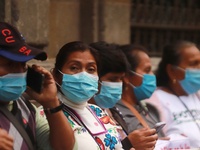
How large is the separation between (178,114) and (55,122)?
2580 millimetres

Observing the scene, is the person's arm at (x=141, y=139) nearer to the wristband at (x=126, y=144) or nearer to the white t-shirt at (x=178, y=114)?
the wristband at (x=126, y=144)

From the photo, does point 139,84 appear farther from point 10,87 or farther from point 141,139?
point 10,87

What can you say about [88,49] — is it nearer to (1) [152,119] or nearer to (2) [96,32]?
(1) [152,119]

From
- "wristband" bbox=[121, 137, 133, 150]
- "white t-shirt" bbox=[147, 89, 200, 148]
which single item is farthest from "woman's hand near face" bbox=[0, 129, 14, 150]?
"white t-shirt" bbox=[147, 89, 200, 148]

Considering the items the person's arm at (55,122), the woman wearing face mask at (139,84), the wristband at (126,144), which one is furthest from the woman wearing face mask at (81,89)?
the woman wearing face mask at (139,84)

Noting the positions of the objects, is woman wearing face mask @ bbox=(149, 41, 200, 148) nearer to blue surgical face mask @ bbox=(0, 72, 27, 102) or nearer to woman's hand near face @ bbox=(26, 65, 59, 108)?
woman's hand near face @ bbox=(26, 65, 59, 108)

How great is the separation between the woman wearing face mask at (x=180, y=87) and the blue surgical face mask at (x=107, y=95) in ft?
3.96

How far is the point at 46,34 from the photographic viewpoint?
20.0 ft

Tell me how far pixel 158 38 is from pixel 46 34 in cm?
305

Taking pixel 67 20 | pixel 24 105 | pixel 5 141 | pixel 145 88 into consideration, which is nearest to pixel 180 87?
pixel 145 88

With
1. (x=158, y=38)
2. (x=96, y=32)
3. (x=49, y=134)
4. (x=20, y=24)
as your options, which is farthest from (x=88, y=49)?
(x=158, y=38)

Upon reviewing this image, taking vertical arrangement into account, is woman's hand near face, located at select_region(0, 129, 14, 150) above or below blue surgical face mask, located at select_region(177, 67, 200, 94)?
above

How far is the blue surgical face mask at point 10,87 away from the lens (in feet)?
12.8

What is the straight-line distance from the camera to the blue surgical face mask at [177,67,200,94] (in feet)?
22.1
